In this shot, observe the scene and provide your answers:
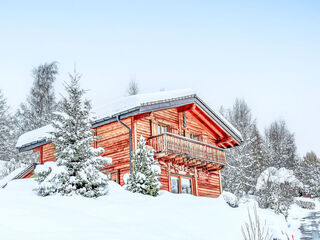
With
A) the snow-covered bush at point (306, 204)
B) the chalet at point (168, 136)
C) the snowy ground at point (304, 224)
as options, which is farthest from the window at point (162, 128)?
the snow-covered bush at point (306, 204)

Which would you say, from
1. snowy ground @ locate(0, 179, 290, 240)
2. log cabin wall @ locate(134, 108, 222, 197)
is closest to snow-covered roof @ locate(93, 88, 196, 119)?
log cabin wall @ locate(134, 108, 222, 197)

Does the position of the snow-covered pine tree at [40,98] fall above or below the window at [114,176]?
above

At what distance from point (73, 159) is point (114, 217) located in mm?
2840

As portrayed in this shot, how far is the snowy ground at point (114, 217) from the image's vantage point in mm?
6855

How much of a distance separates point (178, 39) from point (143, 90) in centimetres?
1664

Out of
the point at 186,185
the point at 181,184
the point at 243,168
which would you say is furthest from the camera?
the point at 243,168

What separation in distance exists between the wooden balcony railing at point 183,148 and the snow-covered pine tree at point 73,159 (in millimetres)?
4768

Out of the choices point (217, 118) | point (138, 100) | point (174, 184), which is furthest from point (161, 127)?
point (217, 118)

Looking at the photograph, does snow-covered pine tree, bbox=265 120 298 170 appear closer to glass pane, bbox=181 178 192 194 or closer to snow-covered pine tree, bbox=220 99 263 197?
snow-covered pine tree, bbox=220 99 263 197

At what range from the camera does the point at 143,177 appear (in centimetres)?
1321

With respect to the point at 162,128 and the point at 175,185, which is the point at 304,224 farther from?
→ the point at 162,128

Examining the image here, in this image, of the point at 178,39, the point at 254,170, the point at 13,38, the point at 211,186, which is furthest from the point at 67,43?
the point at 254,170

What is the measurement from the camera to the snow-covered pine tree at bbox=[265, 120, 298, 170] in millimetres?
44112

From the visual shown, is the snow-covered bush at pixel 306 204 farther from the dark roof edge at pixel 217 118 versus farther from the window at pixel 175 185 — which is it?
the window at pixel 175 185
